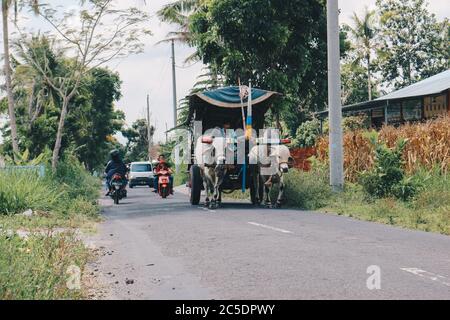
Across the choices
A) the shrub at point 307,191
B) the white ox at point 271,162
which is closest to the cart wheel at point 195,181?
the white ox at point 271,162

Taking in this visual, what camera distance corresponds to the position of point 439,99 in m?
31.3

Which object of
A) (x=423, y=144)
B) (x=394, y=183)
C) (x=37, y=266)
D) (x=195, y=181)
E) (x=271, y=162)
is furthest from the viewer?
(x=423, y=144)

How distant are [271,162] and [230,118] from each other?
2.88 meters

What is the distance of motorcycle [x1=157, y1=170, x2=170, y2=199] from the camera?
26.1 meters

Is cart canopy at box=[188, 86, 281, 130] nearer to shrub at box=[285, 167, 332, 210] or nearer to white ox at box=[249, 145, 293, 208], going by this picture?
white ox at box=[249, 145, 293, 208]

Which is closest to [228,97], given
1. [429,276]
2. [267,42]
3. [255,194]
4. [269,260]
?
[255,194]

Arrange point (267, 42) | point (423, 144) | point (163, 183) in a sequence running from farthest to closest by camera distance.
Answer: point (267, 42) < point (163, 183) < point (423, 144)

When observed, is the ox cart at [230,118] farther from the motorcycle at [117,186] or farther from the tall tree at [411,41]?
the tall tree at [411,41]

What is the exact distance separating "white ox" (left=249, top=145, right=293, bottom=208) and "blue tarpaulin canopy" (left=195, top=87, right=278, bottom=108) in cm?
173

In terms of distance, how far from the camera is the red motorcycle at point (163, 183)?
2608 cm

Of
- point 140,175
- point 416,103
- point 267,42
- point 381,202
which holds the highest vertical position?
point 267,42

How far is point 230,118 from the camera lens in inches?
795

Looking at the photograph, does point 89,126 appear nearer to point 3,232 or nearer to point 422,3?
point 422,3

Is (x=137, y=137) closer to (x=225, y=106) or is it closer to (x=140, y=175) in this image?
(x=140, y=175)
